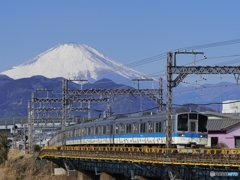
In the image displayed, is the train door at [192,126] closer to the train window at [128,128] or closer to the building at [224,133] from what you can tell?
the train window at [128,128]

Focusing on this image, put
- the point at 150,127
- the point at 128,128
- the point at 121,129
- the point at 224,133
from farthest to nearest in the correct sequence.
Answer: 1. the point at 224,133
2. the point at 121,129
3. the point at 128,128
4. the point at 150,127

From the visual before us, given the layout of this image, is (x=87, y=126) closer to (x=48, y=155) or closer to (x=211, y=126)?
(x=48, y=155)

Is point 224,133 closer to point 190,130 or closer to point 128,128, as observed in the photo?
point 128,128

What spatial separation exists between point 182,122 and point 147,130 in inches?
183

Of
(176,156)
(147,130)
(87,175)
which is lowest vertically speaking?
(87,175)

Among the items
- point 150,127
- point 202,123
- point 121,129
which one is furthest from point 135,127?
point 202,123

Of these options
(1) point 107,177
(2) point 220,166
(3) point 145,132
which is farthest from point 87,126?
(2) point 220,166

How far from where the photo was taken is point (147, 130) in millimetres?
58625

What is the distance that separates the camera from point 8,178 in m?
88.2

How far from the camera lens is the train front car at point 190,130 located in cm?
5416

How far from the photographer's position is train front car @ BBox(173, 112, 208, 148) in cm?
5416

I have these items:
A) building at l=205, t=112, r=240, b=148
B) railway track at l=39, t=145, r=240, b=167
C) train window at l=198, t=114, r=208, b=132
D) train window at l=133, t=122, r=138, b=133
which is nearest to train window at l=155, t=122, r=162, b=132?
railway track at l=39, t=145, r=240, b=167

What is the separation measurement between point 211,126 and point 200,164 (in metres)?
28.9

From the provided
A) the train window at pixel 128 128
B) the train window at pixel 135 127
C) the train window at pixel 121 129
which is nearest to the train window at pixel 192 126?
the train window at pixel 135 127
